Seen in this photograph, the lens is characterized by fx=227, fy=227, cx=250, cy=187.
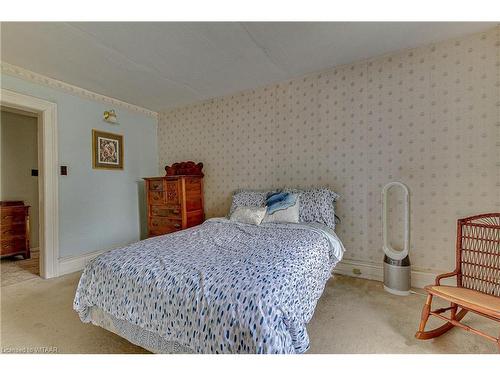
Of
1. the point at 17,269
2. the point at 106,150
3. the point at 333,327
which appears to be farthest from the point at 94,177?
the point at 333,327

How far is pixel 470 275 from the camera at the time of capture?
163 cm

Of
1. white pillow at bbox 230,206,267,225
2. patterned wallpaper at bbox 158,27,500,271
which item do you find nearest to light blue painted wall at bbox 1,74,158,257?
patterned wallpaper at bbox 158,27,500,271

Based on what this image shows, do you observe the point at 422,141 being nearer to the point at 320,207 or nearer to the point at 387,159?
the point at 387,159

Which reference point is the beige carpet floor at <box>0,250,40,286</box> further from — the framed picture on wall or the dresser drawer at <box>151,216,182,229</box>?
the framed picture on wall

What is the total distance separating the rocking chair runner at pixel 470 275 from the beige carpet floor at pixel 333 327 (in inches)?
4.9

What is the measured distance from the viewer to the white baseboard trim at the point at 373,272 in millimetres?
2146

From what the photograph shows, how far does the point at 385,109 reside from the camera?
231 cm

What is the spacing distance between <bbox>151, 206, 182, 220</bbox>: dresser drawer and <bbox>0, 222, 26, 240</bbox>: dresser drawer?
2029 mm

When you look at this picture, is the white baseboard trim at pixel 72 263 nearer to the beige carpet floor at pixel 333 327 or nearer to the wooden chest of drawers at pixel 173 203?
the beige carpet floor at pixel 333 327

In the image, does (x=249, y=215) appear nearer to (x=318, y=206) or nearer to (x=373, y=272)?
(x=318, y=206)

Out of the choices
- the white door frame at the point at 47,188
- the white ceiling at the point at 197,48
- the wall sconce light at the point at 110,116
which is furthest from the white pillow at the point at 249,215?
the wall sconce light at the point at 110,116

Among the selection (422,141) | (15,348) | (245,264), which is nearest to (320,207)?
(422,141)

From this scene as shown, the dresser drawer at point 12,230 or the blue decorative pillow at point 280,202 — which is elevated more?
the blue decorative pillow at point 280,202
